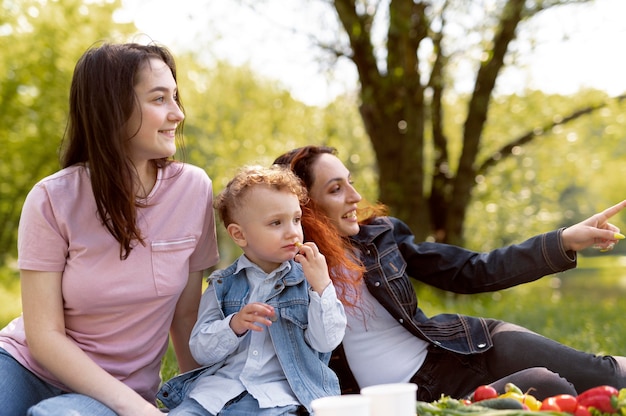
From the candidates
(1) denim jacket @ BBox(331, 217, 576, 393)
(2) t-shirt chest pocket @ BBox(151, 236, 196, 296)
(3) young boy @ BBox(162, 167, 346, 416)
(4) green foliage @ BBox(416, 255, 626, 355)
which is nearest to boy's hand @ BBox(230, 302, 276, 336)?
(3) young boy @ BBox(162, 167, 346, 416)

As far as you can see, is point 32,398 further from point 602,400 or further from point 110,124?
point 602,400

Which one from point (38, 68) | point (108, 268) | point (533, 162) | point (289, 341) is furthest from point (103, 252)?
point (533, 162)

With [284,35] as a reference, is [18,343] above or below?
below

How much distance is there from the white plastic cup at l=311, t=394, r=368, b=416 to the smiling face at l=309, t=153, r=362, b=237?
1.45 m

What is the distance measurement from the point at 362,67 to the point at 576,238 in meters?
5.79

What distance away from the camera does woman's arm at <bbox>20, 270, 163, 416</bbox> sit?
2.76m

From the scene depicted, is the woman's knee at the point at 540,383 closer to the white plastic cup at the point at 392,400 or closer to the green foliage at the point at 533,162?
the white plastic cup at the point at 392,400

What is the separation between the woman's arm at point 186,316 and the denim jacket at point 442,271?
2.26ft

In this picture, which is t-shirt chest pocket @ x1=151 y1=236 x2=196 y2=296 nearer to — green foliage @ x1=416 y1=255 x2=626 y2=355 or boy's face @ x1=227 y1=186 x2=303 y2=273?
boy's face @ x1=227 y1=186 x2=303 y2=273

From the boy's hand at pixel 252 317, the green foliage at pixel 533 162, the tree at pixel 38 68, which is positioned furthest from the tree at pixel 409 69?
the tree at pixel 38 68

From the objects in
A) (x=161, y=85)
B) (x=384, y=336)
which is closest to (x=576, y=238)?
(x=384, y=336)

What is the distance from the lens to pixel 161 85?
9.88 feet

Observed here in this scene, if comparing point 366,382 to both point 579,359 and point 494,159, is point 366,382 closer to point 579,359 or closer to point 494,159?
point 579,359

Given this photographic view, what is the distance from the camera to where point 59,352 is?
282 centimetres
